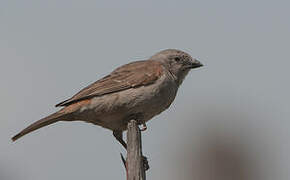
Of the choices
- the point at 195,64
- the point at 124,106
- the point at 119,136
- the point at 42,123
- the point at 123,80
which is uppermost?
the point at 195,64

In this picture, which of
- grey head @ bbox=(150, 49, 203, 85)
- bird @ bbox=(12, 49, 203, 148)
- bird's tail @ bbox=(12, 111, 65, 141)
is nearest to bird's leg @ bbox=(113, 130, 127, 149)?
bird @ bbox=(12, 49, 203, 148)

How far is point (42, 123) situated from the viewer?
7.14 metres

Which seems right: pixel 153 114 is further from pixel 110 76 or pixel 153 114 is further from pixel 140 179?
pixel 140 179

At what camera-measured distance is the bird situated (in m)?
7.37

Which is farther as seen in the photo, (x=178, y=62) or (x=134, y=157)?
(x=178, y=62)

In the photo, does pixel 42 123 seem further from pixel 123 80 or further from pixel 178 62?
pixel 178 62

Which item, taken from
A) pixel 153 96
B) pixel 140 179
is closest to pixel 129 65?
pixel 153 96

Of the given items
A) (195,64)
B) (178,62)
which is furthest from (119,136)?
(195,64)

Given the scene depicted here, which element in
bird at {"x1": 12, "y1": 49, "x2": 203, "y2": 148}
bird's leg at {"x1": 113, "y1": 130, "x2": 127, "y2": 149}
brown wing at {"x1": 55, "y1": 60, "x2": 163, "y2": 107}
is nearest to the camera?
bird at {"x1": 12, "y1": 49, "x2": 203, "y2": 148}

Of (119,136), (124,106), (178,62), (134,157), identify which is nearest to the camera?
(134,157)

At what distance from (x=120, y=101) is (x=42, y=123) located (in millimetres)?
1095

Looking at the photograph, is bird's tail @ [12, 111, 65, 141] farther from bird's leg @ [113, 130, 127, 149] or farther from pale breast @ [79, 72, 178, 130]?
bird's leg @ [113, 130, 127, 149]

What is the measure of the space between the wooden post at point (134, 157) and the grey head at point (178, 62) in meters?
3.14

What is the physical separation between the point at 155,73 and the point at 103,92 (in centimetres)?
92
